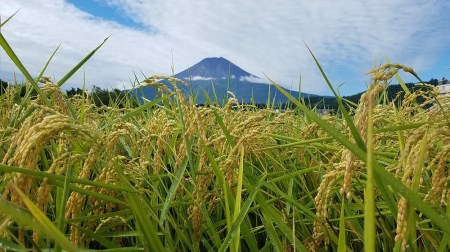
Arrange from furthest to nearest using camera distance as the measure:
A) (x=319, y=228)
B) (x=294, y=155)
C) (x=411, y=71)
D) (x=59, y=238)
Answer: (x=294, y=155)
(x=319, y=228)
(x=411, y=71)
(x=59, y=238)

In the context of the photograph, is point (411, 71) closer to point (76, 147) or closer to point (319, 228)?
point (319, 228)

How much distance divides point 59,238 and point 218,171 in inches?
35.2

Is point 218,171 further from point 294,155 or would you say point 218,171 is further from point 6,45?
point 294,155

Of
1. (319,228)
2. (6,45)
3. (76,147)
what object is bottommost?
(319,228)

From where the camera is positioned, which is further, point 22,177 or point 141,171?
point 141,171

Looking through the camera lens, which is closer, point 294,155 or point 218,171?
point 218,171

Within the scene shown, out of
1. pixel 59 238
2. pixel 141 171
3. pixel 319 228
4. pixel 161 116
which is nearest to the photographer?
pixel 59 238

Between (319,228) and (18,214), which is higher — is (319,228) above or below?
below

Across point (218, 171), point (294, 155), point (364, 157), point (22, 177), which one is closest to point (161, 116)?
point (294, 155)

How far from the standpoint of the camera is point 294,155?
9.16ft

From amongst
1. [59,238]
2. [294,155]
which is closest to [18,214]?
[59,238]

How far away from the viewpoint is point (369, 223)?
0.87 m

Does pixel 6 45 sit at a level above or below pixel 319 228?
above

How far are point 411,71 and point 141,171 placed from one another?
1100 millimetres
